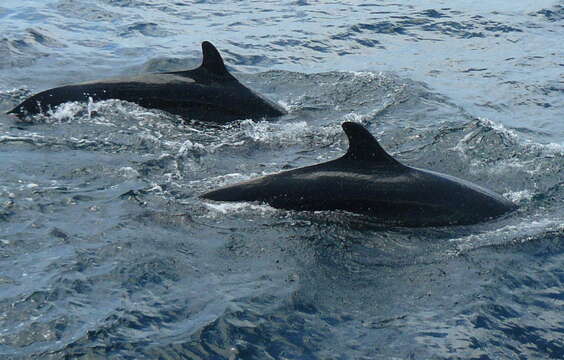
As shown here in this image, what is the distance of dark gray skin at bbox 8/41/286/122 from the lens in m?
14.2

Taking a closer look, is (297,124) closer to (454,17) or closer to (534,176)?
(534,176)

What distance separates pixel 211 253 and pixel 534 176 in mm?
5174

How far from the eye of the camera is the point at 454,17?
24109 mm

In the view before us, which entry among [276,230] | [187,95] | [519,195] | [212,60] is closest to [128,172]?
[276,230]

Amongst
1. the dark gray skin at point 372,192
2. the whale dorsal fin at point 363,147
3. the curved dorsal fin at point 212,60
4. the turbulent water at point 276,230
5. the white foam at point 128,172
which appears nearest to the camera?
the turbulent water at point 276,230

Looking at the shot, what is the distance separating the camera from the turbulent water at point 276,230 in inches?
290

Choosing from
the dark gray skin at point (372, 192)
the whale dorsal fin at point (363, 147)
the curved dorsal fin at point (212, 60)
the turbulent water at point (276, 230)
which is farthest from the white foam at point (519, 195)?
the curved dorsal fin at point (212, 60)

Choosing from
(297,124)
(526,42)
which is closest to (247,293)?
(297,124)

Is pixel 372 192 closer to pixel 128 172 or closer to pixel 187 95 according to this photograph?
pixel 128 172

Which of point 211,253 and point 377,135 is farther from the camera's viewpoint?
point 377,135

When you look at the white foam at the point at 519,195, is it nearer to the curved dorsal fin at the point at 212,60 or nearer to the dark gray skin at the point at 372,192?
the dark gray skin at the point at 372,192

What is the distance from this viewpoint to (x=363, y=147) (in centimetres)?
976

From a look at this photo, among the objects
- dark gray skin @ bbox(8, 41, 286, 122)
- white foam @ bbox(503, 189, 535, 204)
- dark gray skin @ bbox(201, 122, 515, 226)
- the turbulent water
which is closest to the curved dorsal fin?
dark gray skin @ bbox(8, 41, 286, 122)

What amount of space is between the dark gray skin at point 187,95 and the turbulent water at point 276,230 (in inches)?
13.9
